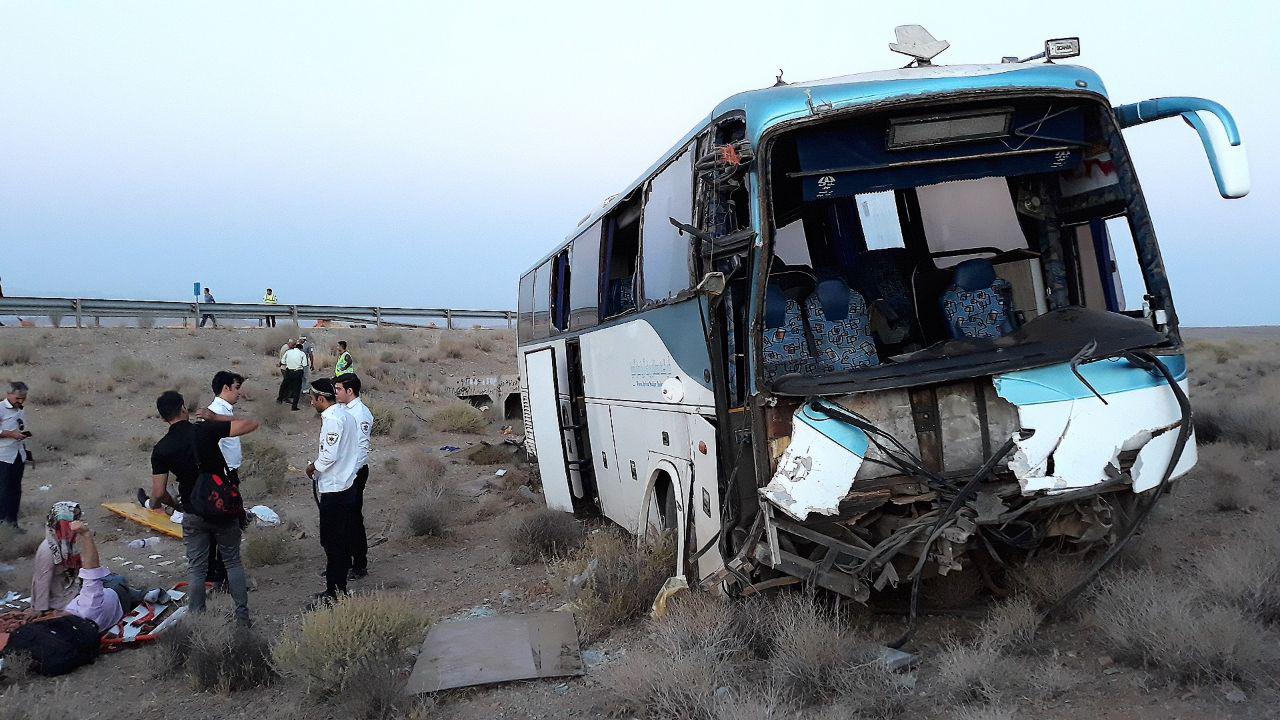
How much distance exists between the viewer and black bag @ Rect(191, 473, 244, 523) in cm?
704

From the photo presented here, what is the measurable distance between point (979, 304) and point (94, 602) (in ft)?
24.5

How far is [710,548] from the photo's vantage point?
620 centimetres

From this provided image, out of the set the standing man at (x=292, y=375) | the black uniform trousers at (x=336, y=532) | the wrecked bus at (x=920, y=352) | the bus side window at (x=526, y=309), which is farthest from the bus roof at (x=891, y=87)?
the standing man at (x=292, y=375)

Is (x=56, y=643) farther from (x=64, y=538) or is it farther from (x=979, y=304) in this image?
(x=979, y=304)

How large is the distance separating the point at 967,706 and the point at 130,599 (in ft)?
23.1

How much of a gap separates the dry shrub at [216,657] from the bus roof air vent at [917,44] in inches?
242

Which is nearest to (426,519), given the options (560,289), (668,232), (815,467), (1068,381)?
(560,289)

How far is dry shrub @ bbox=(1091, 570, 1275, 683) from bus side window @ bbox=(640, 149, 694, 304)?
335 cm

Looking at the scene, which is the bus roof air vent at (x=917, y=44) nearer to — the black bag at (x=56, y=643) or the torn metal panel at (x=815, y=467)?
the torn metal panel at (x=815, y=467)

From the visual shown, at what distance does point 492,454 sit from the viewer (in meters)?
18.2

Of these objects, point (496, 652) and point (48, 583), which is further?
point (48, 583)

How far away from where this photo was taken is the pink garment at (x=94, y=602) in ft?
23.9

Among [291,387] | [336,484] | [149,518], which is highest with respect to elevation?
[291,387]

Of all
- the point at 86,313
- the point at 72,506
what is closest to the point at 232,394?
the point at 72,506
